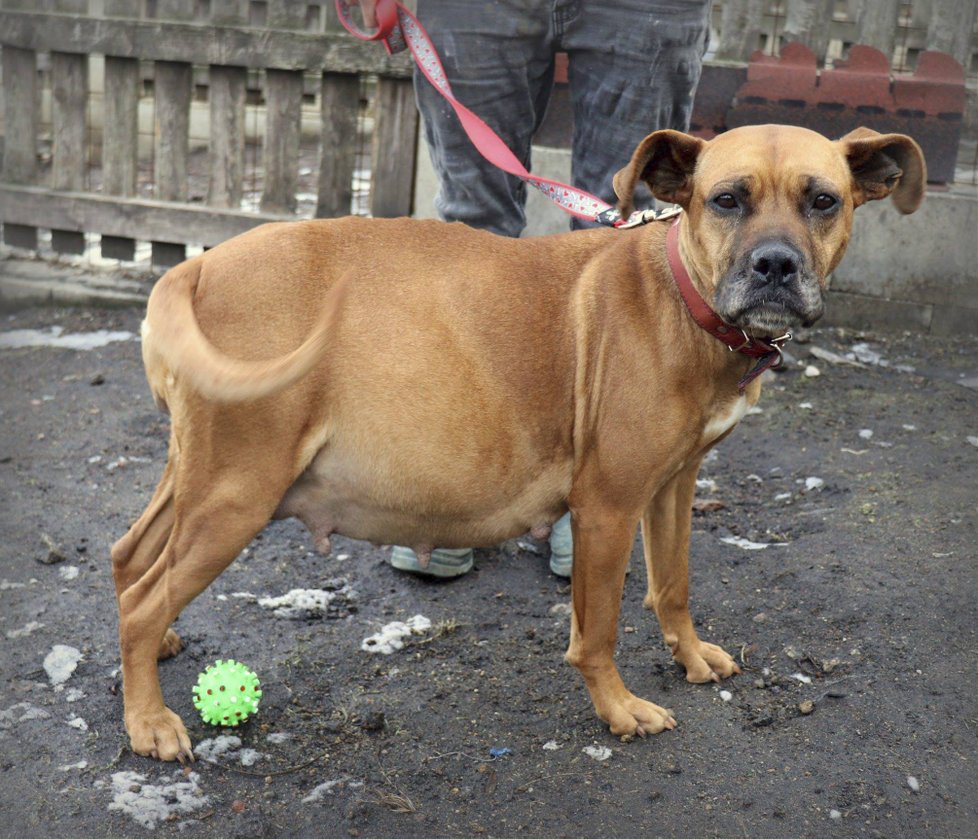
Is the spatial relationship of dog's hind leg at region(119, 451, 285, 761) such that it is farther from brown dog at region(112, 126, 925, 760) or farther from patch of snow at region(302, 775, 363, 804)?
patch of snow at region(302, 775, 363, 804)

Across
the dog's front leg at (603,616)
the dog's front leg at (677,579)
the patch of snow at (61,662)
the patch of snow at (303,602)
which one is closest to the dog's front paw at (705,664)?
the dog's front leg at (677,579)

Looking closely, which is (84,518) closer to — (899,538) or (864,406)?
(899,538)

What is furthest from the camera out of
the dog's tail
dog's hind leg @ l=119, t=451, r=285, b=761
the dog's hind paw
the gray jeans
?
the gray jeans

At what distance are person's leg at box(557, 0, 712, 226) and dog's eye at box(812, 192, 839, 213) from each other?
108 centimetres

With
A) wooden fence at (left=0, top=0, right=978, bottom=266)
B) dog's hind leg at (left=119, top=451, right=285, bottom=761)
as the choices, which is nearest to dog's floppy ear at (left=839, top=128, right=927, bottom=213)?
dog's hind leg at (left=119, top=451, right=285, bottom=761)

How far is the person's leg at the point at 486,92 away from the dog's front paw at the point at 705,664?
1643 millimetres

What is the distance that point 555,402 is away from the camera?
10.2 ft

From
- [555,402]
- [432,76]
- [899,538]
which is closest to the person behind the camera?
[555,402]

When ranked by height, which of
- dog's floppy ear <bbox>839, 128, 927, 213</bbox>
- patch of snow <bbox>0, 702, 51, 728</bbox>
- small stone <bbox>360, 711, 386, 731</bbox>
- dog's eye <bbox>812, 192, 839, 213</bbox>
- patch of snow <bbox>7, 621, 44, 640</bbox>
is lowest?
patch of snow <bbox>7, 621, 44, 640</bbox>

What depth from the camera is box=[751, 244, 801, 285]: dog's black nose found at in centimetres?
270

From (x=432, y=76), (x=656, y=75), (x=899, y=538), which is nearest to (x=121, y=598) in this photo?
(x=432, y=76)

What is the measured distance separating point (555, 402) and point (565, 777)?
1.04 metres

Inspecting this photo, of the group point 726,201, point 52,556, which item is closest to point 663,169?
point 726,201

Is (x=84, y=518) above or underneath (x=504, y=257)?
underneath
